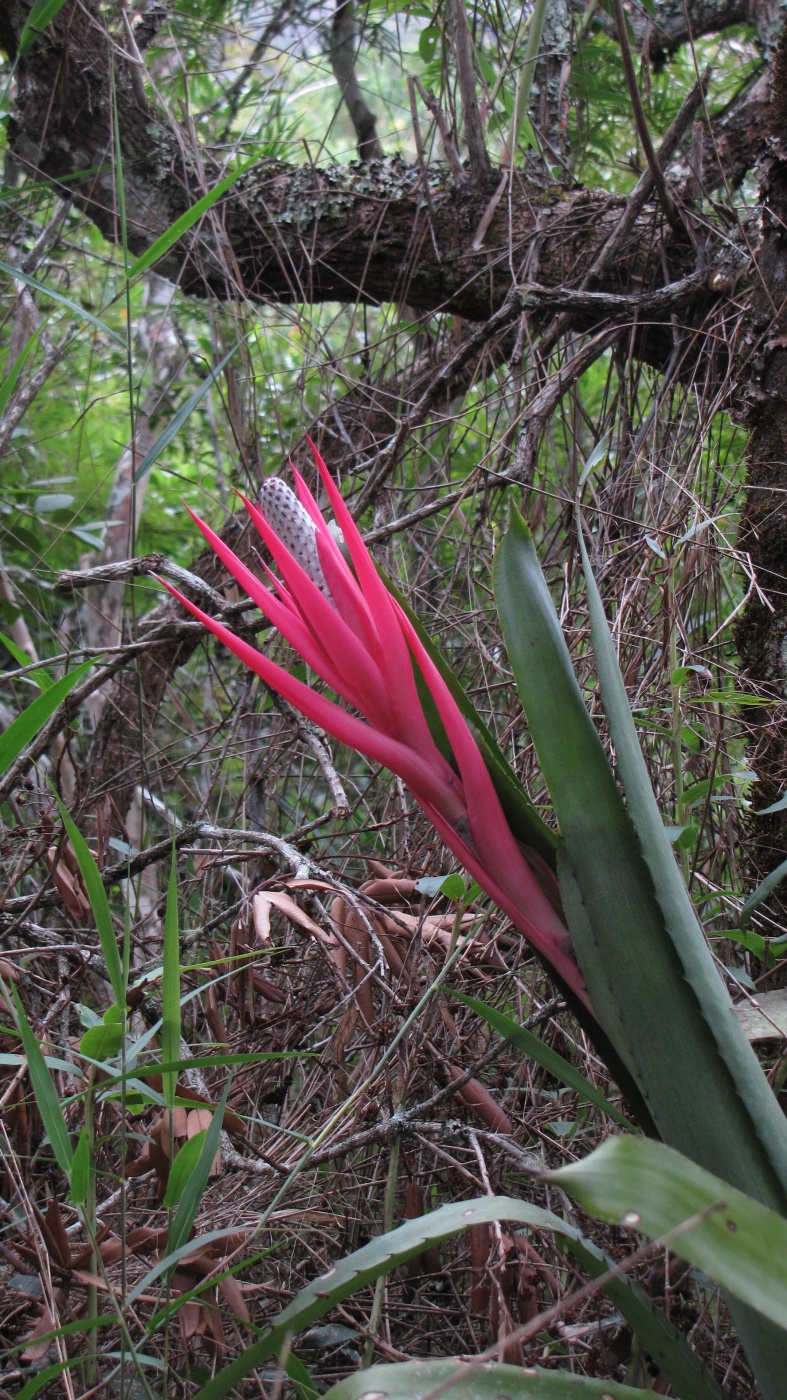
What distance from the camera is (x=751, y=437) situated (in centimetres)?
108

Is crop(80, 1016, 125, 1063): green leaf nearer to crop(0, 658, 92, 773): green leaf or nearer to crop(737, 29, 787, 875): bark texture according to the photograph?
crop(0, 658, 92, 773): green leaf

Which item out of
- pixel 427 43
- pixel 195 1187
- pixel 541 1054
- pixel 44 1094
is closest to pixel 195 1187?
pixel 195 1187

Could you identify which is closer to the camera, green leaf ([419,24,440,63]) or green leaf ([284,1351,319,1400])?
green leaf ([284,1351,319,1400])

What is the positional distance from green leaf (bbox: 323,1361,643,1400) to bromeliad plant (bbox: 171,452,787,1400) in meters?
0.09

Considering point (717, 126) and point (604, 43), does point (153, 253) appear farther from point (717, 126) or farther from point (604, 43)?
point (604, 43)

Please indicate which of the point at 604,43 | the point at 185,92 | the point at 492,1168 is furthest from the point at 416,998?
the point at 604,43

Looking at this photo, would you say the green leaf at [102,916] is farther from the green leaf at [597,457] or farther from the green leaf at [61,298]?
the green leaf at [597,457]

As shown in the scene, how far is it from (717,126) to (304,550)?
4.81ft

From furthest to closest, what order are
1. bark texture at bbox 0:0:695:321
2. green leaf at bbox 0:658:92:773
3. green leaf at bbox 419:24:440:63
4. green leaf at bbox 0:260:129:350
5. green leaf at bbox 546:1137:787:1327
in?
green leaf at bbox 419:24:440:63 → bark texture at bbox 0:0:695:321 → green leaf at bbox 0:260:129:350 → green leaf at bbox 0:658:92:773 → green leaf at bbox 546:1137:787:1327

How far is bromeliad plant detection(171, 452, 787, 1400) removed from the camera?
51 cm

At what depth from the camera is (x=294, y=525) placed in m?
0.65

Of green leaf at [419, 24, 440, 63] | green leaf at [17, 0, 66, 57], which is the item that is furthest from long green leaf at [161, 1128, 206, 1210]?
green leaf at [419, 24, 440, 63]

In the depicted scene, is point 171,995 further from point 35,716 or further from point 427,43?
point 427,43

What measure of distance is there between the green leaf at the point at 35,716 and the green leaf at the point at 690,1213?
48cm
